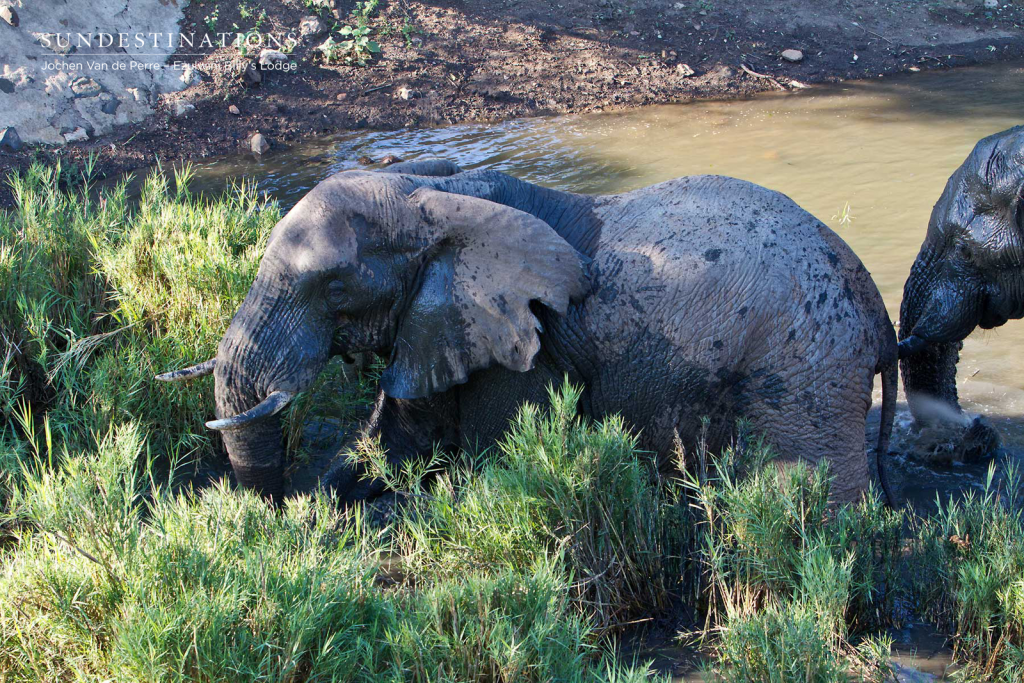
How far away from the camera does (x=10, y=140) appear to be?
9.42 metres

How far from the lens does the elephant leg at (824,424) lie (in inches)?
142

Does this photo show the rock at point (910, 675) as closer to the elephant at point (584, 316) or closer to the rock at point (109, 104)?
the elephant at point (584, 316)

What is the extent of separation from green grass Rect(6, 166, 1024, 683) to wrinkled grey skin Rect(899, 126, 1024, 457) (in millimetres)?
997

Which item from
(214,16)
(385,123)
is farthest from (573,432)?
(214,16)

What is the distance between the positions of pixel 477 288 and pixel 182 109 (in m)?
7.75

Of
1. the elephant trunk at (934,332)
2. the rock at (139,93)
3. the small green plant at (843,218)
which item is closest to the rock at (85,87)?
the rock at (139,93)

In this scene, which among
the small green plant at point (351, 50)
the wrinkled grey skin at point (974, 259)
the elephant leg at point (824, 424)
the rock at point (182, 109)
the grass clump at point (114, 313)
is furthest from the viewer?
the small green plant at point (351, 50)

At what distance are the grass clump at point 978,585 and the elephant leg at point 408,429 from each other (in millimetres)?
1907

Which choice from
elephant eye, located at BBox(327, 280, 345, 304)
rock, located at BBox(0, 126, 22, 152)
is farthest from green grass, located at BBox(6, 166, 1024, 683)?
rock, located at BBox(0, 126, 22, 152)

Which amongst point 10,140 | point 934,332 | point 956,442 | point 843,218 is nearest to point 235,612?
point 934,332

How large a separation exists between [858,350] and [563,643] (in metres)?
1.61

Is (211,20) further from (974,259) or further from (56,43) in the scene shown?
(974,259)

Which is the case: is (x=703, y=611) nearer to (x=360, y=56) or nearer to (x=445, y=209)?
(x=445, y=209)

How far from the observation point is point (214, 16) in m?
11.7
